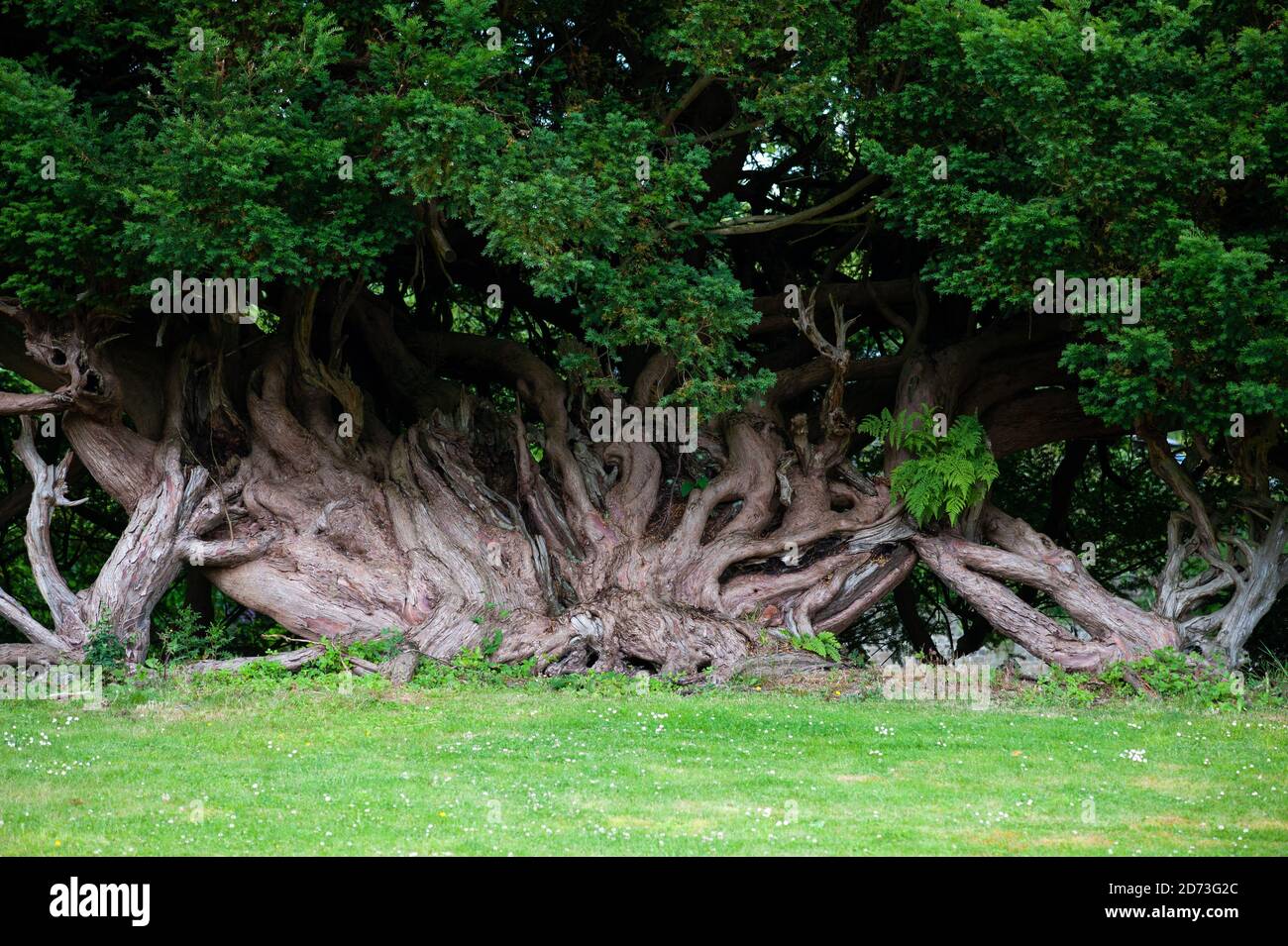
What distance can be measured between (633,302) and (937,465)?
412 centimetres

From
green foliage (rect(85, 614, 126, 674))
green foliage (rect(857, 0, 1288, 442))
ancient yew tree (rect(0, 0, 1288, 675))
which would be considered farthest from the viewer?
green foliage (rect(85, 614, 126, 674))

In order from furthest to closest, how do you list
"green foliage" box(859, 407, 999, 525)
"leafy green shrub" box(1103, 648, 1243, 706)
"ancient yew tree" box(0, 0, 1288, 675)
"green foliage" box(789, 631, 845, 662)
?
"green foliage" box(859, 407, 999, 525)
"green foliage" box(789, 631, 845, 662)
"leafy green shrub" box(1103, 648, 1243, 706)
"ancient yew tree" box(0, 0, 1288, 675)

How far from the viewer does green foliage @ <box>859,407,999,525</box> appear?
15055 mm

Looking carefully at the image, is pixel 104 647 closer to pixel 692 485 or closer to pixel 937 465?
pixel 692 485

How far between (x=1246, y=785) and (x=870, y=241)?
10.1 meters

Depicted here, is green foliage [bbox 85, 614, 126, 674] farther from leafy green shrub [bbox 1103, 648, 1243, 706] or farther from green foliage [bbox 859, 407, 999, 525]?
leafy green shrub [bbox 1103, 648, 1243, 706]

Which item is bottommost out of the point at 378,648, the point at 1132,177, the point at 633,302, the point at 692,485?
the point at 378,648

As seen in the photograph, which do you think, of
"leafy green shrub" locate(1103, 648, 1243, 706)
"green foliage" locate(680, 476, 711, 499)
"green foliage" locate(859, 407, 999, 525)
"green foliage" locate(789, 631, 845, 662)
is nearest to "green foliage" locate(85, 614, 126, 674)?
"green foliage" locate(680, 476, 711, 499)

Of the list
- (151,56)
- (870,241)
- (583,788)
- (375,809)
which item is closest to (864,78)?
(870,241)

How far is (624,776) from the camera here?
9414 millimetres

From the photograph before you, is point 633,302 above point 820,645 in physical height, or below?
above

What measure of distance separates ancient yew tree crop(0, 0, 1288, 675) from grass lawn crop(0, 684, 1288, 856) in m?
2.58

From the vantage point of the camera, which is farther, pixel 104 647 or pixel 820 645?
pixel 820 645

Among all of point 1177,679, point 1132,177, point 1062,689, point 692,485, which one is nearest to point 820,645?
point 1062,689
